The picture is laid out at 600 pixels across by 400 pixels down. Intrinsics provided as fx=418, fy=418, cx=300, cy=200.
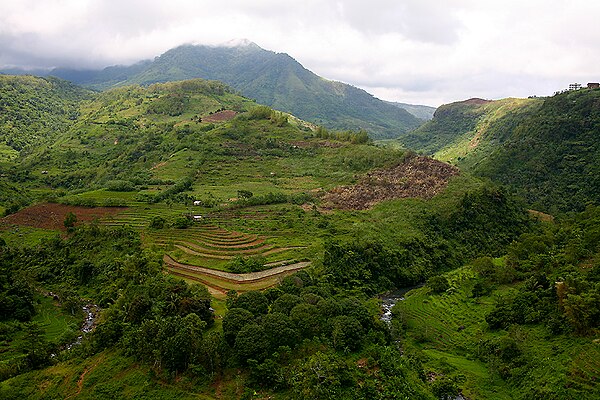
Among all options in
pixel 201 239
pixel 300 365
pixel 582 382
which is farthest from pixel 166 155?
pixel 582 382

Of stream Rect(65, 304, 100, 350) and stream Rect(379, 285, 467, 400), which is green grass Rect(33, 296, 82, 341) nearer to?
stream Rect(65, 304, 100, 350)

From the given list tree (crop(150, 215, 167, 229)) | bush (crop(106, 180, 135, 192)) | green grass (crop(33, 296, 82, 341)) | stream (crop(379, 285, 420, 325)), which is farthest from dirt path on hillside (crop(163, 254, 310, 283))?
bush (crop(106, 180, 135, 192))

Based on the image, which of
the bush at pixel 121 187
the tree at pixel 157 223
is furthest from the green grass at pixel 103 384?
the bush at pixel 121 187

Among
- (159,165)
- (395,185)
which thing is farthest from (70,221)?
(395,185)

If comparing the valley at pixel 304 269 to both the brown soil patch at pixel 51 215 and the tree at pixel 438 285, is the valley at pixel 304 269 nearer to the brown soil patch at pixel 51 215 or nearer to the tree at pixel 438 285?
the tree at pixel 438 285

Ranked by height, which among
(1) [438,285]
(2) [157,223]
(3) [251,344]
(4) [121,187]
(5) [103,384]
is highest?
(4) [121,187]

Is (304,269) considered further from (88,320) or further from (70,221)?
(70,221)
